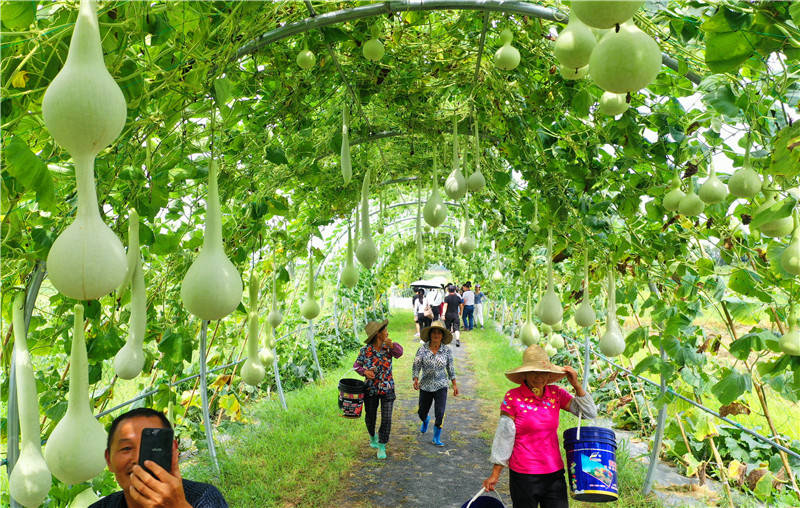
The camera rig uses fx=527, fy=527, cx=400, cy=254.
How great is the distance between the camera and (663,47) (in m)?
1.79

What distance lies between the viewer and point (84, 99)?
600 mm

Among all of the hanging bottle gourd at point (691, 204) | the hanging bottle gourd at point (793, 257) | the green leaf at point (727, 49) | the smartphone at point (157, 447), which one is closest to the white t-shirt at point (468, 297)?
the hanging bottle gourd at point (691, 204)

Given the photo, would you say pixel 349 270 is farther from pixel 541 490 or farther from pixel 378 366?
pixel 378 366

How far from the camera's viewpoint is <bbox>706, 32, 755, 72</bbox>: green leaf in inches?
41.0

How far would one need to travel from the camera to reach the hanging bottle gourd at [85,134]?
60cm

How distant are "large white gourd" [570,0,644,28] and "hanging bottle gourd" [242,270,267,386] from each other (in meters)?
1.48

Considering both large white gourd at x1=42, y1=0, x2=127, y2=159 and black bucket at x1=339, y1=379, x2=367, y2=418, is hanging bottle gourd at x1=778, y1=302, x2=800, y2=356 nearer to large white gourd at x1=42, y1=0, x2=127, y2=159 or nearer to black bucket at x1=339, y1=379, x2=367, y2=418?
large white gourd at x1=42, y1=0, x2=127, y2=159

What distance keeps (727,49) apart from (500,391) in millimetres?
7175

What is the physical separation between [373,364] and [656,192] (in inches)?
132

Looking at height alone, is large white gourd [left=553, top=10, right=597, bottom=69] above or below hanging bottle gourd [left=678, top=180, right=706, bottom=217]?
above

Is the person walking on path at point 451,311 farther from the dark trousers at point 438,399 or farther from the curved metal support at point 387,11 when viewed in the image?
the curved metal support at point 387,11

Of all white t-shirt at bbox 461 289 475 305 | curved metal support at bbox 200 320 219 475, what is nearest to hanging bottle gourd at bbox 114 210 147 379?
curved metal support at bbox 200 320 219 475

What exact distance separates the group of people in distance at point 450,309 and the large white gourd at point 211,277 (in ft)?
22.4

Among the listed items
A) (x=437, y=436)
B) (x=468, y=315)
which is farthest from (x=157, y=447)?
(x=468, y=315)
